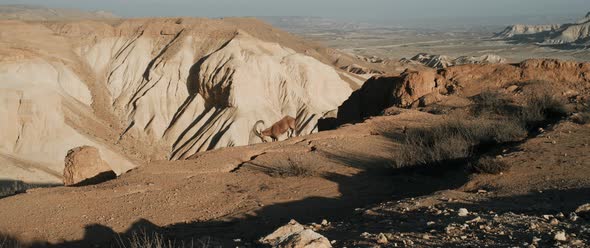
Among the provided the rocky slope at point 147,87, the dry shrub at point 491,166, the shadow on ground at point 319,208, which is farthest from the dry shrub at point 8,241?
Answer: the rocky slope at point 147,87

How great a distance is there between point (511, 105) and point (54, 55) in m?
42.1

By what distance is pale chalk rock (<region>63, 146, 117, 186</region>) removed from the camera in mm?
14023

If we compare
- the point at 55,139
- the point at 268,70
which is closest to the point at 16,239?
the point at 55,139

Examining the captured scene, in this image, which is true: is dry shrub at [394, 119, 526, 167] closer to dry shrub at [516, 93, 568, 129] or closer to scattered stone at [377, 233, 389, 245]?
dry shrub at [516, 93, 568, 129]

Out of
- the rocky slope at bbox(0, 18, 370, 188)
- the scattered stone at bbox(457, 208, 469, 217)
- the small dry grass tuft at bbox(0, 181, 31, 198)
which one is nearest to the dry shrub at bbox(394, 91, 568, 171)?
the scattered stone at bbox(457, 208, 469, 217)

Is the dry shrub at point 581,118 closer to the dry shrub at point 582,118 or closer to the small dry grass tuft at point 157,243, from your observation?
the dry shrub at point 582,118

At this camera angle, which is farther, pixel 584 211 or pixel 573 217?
pixel 584 211

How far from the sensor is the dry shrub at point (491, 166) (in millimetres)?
9492

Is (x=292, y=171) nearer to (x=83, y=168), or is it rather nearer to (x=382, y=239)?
(x=83, y=168)

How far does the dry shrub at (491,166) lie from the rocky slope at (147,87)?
29.6 m

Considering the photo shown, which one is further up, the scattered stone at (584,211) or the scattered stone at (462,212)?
the scattered stone at (584,211)

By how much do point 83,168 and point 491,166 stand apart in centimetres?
944

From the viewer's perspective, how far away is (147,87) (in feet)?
168

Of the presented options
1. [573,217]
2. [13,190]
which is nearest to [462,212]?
[573,217]
